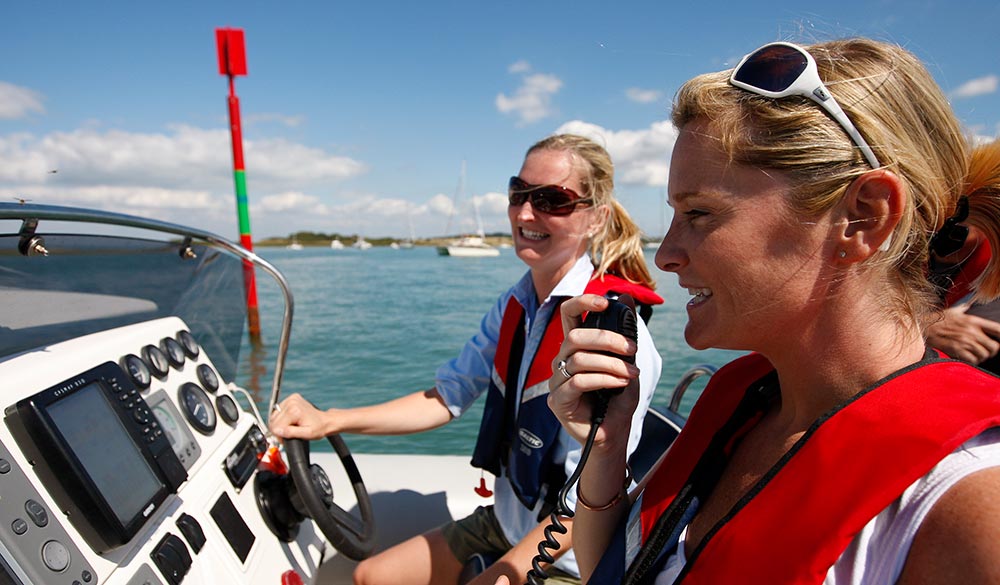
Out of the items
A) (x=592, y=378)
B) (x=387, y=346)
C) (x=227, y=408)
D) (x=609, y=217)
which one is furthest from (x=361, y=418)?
(x=387, y=346)

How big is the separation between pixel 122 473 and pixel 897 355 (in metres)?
1.41

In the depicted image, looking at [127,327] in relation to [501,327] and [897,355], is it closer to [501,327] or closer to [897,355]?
[501,327]

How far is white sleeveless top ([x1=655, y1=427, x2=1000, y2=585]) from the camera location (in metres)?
0.65

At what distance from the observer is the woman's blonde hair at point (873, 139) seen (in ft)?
2.62

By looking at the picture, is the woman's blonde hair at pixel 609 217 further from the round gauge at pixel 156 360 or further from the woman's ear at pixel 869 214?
the round gauge at pixel 156 360

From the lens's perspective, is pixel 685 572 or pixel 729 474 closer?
pixel 685 572

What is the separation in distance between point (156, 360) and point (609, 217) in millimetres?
1392

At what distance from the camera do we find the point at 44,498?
1.09 metres

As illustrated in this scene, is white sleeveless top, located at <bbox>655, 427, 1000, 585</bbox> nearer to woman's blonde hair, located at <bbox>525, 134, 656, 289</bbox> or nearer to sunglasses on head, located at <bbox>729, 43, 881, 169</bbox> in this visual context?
sunglasses on head, located at <bbox>729, 43, 881, 169</bbox>

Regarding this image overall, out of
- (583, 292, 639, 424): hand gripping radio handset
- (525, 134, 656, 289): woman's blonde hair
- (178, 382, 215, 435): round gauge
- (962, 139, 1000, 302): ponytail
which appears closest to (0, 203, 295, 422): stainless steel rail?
(178, 382, 215, 435): round gauge

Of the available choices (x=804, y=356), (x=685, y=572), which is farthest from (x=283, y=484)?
(x=804, y=356)

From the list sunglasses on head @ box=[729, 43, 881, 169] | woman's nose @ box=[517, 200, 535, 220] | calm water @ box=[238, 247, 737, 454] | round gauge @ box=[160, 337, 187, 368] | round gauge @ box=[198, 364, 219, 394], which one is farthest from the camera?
calm water @ box=[238, 247, 737, 454]

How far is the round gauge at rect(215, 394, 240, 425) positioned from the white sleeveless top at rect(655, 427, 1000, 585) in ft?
5.31

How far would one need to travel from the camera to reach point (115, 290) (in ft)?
5.71
